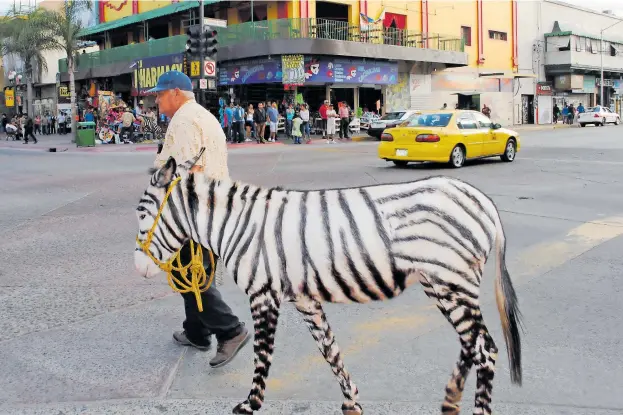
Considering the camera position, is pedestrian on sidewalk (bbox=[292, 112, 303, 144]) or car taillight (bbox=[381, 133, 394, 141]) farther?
pedestrian on sidewalk (bbox=[292, 112, 303, 144])

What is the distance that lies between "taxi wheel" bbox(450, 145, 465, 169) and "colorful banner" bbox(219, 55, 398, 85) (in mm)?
18264

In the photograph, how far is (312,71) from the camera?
112ft

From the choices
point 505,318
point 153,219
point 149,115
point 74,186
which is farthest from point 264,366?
point 149,115

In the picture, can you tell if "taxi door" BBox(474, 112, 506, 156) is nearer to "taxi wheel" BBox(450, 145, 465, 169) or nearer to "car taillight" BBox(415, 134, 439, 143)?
"taxi wheel" BBox(450, 145, 465, 169)

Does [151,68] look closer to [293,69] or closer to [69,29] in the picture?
[69,29]

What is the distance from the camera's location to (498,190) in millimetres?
12453

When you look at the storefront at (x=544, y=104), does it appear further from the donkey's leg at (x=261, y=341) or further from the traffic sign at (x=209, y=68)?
the donkey's leg at (x=261, y=341)

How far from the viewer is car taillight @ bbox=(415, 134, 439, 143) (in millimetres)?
16078

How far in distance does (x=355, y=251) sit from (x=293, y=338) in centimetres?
187

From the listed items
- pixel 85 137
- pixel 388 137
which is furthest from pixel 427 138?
pixel 85 137

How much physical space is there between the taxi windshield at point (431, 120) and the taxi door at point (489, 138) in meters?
1.19

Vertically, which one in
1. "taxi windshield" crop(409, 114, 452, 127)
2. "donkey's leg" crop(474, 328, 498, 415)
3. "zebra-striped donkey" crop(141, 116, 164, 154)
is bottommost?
"donkey's leg" crop(474, 328, 498, 415)

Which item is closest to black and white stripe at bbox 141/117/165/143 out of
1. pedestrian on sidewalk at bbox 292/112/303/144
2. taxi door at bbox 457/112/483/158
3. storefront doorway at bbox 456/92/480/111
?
pedestrian on sidewalk at bbox 292/112/303/144

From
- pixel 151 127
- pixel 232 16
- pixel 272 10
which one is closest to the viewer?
pixel 151 127
